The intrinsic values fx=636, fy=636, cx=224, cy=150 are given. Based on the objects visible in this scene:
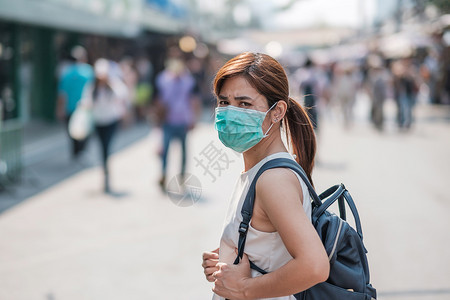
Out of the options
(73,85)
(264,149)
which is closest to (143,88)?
(73,85)

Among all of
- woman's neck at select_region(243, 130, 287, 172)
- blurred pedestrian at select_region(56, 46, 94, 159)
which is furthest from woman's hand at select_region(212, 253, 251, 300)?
blurred pedestrian at select_region(56, 46, 94, 159)

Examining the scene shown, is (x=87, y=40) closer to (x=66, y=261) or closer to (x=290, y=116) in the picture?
(x=66, y=261)

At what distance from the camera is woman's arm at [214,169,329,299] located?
1.80m

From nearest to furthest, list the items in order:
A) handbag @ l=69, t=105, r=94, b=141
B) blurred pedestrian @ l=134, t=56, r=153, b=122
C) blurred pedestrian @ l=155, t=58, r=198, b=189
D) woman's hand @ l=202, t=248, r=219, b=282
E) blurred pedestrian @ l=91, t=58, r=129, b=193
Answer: woman's hand @ l=202, t=248, r=219, b=282
blurred pedestrian @ l=155, t=58, r=198, b=189
blurred pedestrian @ l=91, t=58, r=129, b=193
handbag @ l=69, t=105, r=94, b=141
blurred pedestrian @ l=134, t=56, r=153, b=122

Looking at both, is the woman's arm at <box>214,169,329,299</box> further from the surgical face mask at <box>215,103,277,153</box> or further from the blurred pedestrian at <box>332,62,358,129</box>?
the blurred pedestrian at <box>332,62,358,129</box>

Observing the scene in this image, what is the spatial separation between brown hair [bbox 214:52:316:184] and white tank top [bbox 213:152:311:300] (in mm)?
204

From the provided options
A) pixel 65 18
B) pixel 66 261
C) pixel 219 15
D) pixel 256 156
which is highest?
pixel 219 15

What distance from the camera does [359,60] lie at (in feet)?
158

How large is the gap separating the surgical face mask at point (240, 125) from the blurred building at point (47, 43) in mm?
7260

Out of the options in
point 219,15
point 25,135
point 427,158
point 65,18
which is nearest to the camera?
point 427,158

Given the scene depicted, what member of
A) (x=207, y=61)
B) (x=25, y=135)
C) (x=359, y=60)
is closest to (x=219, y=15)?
(x=359, y=60)

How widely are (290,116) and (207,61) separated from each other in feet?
81.6

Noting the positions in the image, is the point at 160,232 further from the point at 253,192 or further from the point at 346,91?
the point at 346,91

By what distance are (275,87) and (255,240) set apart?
19.2 inches
